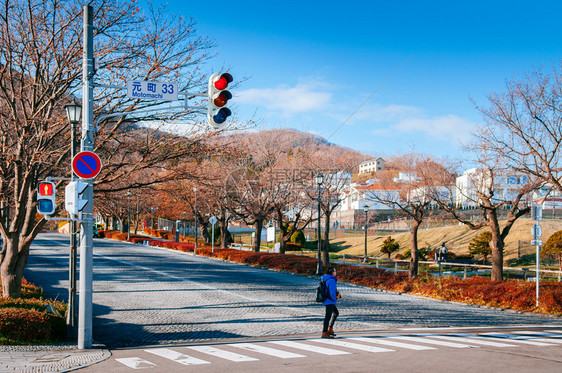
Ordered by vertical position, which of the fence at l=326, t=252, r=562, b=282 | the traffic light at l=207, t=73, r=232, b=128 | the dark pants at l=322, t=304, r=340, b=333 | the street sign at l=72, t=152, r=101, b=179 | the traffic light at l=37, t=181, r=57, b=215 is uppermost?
the traffic light at l=207, t=73, r=232, b=128

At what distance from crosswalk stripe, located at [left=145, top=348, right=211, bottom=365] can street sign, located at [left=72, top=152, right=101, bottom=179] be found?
398cm

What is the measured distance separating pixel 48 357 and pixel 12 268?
7272mm

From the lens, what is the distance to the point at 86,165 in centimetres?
1047

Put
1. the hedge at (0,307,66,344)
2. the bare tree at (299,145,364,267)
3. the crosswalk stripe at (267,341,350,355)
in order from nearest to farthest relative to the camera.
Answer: the crosswalk stripe at (267,341,350,355) → the hedge at (0,307,66,344) → the bare tree at (299,145,364,267)

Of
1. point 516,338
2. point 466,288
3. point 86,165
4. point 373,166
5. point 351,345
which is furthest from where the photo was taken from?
point 373,166

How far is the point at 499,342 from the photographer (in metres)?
10.7

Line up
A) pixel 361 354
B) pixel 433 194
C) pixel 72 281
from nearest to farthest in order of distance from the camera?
pixel 361 354 → pixel 72 281 → pixel 433 194

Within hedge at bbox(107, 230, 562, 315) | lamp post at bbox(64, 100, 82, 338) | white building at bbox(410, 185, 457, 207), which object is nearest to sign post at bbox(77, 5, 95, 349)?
lamp post at bbox(64, 100, 82, 338)

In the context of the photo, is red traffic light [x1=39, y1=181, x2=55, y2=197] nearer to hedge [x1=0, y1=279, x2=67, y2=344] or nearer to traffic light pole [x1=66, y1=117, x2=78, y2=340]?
traffic light pole [x1=66, y1=117, x2=78, y2=340]

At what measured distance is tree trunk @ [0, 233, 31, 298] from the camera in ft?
50.2

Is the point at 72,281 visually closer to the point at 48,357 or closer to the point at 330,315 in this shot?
the point at 48,357

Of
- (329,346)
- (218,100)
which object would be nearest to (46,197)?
(218,100)

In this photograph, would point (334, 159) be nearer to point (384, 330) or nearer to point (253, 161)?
point (253, 161)

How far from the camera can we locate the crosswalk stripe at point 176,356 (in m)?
8.79
